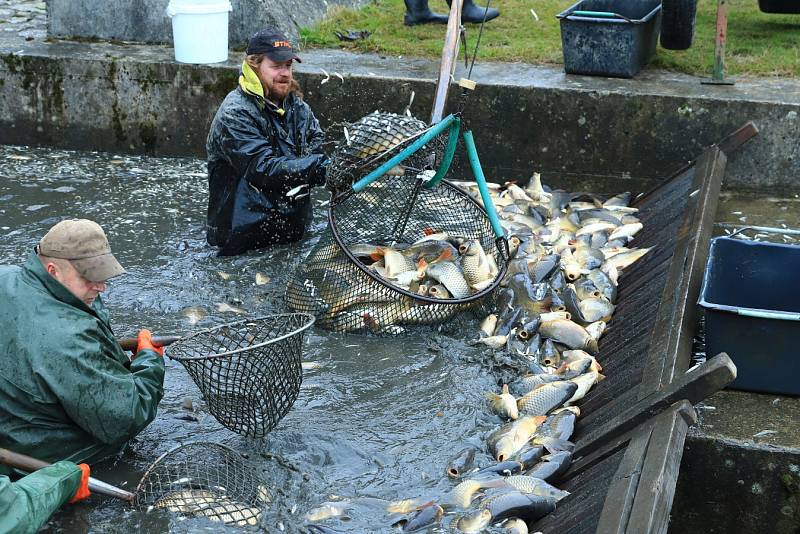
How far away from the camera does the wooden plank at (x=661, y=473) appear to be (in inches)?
145

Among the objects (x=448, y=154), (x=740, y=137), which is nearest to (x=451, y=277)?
(x=448, y=154)

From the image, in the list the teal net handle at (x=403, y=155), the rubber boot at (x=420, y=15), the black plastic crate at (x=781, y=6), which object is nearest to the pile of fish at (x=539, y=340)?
the teal net handle at (x=403, y=155)

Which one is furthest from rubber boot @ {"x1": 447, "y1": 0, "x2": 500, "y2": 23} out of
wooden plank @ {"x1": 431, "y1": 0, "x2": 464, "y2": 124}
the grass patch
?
wooden plank @ {"x1": 431, "y1": 0, "x2": 464, "y2": 124}

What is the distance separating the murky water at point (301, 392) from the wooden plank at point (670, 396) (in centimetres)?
64

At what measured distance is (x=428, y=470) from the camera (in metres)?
4.69

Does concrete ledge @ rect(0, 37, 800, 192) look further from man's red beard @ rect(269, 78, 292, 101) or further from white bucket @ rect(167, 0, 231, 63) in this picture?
man's red beard @ rect(269, 78, 292, 101)

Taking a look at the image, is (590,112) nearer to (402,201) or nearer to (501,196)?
(501,196)

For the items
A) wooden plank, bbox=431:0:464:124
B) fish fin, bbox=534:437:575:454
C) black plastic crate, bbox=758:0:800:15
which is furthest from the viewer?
black plastic crate, bbox=758:0:800:15

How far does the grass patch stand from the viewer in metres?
9.42

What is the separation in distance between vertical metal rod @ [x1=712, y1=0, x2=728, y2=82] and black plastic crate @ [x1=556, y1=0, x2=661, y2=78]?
638mm

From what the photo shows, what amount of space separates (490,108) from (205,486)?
204 inches

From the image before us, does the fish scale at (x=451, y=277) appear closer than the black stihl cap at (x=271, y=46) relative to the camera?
Yes

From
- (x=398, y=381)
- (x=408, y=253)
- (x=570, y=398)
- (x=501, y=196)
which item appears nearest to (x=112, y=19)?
(x=501, y=196)

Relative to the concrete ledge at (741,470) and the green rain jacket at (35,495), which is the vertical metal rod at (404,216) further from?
the green rain jacket at (35,495)
